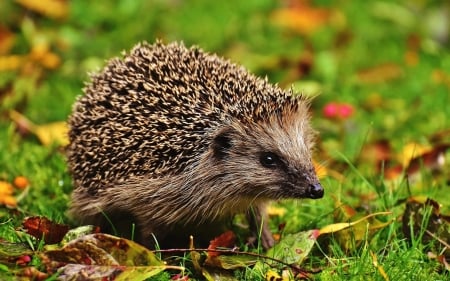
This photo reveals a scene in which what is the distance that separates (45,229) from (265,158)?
1265mm

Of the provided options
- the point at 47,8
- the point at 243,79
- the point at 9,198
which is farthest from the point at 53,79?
the point at 243,79

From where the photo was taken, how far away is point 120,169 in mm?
4664

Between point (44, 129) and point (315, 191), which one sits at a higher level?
point (44, 129)

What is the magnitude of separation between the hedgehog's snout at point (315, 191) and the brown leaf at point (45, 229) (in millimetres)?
1309

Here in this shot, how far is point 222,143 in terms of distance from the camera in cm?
457

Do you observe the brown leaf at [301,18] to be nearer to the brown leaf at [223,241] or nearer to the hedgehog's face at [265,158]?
the hedgehog's face at [265,158]

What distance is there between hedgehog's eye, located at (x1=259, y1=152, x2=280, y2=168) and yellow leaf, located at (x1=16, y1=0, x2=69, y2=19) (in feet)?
13.9

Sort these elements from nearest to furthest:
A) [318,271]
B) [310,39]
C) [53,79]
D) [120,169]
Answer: [318,271] → [120,169] → [53,79] → [310,39]

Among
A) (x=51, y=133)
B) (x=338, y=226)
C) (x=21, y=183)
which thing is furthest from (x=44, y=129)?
(x=338, y=226)

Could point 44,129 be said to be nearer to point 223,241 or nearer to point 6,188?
point 6,188

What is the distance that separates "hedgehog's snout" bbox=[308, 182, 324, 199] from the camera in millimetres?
4348

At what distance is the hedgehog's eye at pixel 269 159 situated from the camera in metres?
4.55

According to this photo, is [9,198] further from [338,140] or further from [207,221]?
[338,140]

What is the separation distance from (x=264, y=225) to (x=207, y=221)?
34 cm
